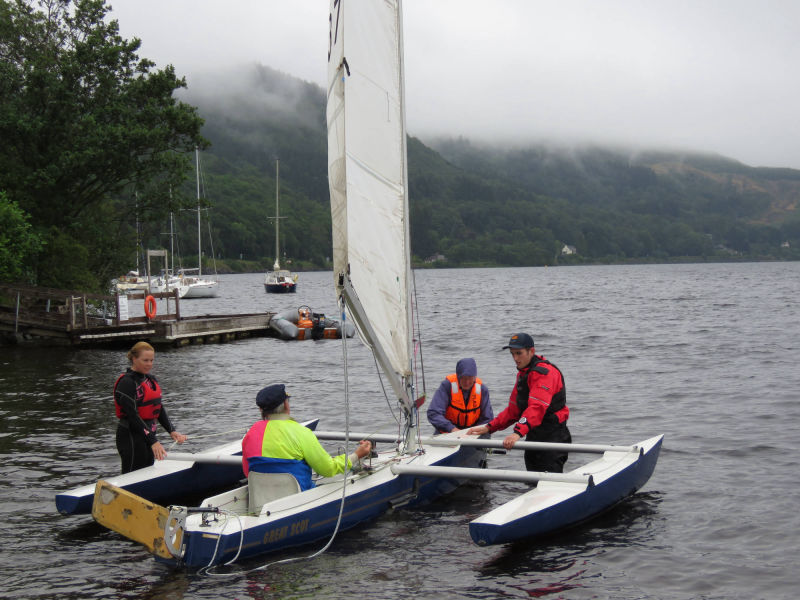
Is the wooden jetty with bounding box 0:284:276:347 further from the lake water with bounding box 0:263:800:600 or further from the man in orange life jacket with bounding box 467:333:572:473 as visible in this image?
the man in orange life jacket with bounding box 467:333:572:473

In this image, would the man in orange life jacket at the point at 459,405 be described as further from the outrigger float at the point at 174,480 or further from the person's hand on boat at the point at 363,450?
the outrigger float at the point at 174,480

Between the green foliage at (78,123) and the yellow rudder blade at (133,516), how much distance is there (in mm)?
28472

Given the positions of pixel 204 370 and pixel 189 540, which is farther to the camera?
pixel 204 370

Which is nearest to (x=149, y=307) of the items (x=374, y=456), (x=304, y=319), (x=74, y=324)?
(x=74, y=324)

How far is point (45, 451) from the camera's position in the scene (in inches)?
563

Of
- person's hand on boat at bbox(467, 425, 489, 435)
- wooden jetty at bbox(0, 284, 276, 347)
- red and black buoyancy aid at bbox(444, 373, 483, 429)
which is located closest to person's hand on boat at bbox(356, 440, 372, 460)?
person's hand on boat at bbox(467, 425, 489, 435)

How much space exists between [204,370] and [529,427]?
18174 millimetres

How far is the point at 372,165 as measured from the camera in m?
9.17

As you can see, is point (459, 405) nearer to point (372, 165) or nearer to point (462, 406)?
point (462, 406)

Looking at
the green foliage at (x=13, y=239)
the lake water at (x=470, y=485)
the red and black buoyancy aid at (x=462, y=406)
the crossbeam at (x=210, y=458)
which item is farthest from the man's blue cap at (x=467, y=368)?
the green foliage at (x=13, y=239)

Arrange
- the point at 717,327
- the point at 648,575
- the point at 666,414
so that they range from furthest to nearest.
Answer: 1. the point at 717,327
2. the point at 666,414
3. the point at 648,575

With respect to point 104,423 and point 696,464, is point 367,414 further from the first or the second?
point 696,464

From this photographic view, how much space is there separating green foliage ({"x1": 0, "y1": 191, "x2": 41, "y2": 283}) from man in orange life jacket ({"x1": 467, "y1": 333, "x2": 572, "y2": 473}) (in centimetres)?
2552

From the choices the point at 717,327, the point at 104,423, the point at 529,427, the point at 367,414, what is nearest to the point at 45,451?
the point at 104,423
